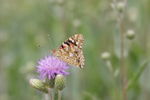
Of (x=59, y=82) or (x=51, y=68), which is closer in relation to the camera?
(x=59, y=82)

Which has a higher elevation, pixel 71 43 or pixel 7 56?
pixel 7 56

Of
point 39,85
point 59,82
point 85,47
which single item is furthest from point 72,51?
point 85,47

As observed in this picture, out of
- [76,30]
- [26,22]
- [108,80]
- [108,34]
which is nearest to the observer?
[108,80]

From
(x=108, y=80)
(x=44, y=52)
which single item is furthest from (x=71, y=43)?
(x=44, y=52)

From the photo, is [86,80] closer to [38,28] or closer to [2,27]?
[38,28]

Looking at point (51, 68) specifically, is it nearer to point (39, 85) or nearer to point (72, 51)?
point (39, 85)

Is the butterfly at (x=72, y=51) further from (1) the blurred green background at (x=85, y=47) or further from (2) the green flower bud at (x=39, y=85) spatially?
(1) the blurred green background at (x=85, y=47)

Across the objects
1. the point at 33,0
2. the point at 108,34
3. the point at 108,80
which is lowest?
the point at 108,80
